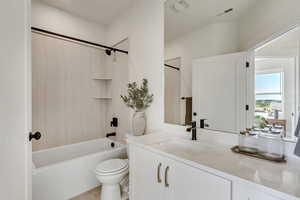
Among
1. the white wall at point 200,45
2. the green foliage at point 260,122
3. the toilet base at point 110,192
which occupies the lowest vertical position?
the toilet base at point 110,192

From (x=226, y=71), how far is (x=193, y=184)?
3.02ft

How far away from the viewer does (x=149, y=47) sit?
6.43 feet

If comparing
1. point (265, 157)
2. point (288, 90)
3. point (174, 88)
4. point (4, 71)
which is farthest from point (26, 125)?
point (288, 90)

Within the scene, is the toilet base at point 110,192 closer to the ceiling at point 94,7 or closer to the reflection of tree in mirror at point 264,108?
the reflection of tree in mirror at point 264,108

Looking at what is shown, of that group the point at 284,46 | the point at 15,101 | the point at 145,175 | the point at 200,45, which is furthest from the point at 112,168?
the point at 284,46

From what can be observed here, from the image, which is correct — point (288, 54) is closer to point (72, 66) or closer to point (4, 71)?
point (4, 71)

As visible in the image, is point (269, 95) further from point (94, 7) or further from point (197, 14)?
point (94, 7)

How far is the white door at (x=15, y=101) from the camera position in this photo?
0.90m

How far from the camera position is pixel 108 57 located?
286 cm

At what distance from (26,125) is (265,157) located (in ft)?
5.25

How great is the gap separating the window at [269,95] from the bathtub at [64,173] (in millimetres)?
1777

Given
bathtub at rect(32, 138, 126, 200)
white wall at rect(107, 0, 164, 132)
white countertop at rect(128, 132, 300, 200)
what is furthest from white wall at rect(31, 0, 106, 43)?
white countertop at rect(128, 132, 300, 200)

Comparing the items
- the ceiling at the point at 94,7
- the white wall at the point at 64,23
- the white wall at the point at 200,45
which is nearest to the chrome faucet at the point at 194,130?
the white wall at the point at 200,45

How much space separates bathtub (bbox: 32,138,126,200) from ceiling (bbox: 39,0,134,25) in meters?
2.13
